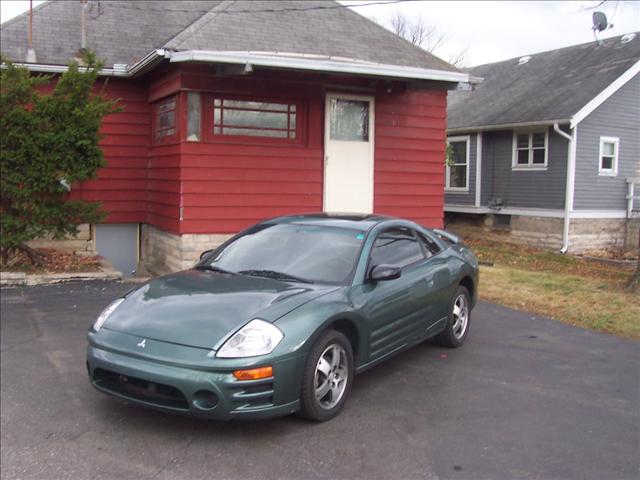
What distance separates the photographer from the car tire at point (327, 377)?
168 inches

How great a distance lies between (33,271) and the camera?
9.59 metres

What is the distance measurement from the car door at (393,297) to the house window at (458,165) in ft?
50.2

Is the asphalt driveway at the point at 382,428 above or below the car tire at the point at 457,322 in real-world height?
below

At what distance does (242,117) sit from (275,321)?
7157mm

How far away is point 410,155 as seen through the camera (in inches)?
480

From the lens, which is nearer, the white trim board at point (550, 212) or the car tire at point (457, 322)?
the car tire at point (457, 322)


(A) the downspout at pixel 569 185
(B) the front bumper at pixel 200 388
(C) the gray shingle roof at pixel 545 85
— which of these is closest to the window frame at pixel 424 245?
(B) the front bumper at pixel 200 388

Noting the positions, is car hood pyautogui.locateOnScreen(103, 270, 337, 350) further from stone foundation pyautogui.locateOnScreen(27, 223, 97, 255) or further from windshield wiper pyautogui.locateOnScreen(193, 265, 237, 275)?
stone foundation pyautogui.locateOnScreen(27, 223, 97, 255)

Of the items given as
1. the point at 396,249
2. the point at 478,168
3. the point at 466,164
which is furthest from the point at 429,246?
the point at 466,164

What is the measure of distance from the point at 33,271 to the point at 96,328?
228 inches

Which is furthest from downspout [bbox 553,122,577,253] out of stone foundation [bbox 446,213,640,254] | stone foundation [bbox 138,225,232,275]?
stone foundation [bbox 138,225,232,275]

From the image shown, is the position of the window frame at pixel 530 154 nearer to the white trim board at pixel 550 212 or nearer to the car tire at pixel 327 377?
the white trim board at pixel 550 212

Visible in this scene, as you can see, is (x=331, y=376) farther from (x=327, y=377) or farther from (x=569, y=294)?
(x=569, y=294)

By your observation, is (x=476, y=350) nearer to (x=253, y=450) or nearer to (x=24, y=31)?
(x=253, y=450)
